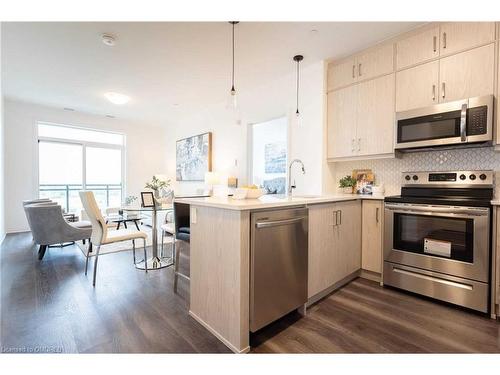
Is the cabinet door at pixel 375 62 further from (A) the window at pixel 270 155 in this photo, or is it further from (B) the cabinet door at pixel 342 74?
(A) the window at pixel 270 155

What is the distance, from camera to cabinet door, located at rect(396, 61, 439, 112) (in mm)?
2338

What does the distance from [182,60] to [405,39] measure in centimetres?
265

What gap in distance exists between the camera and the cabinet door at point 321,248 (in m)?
2.06

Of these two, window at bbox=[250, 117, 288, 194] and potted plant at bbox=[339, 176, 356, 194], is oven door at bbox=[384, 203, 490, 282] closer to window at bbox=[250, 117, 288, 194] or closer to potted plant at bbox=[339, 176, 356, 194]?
potted plant at bbox=[339, 176, 356, 194]

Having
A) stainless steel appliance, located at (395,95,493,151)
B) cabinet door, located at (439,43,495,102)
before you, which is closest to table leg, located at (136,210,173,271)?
stainless steel appliance, located at (395,95,493,151)

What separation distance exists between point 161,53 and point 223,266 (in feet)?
9.18

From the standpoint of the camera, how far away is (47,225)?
10.5ft

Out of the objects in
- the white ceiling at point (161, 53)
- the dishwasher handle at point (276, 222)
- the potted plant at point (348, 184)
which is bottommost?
the dishwasher handle at point (276, 222)

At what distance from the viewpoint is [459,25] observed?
2.19m

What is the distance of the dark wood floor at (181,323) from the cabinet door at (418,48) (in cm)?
239

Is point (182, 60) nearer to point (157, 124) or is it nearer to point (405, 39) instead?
point (405, 39)

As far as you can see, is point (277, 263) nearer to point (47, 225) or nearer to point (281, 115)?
point (281, 115)

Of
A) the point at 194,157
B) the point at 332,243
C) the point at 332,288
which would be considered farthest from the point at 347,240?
the point at 194,157

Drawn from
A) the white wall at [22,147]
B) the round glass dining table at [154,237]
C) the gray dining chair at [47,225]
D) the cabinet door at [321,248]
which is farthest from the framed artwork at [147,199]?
the white wall at [22,147]
